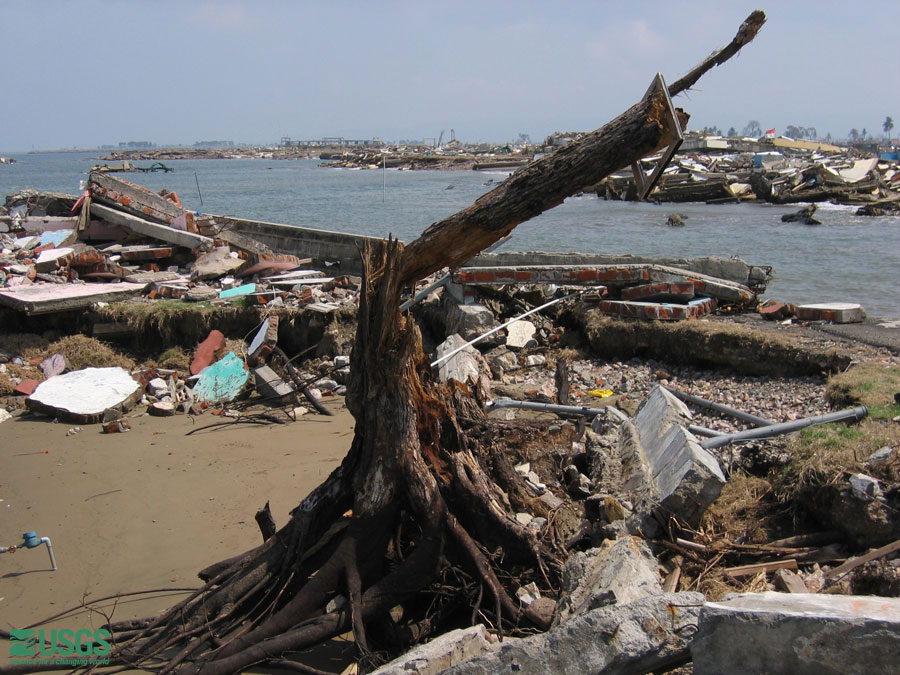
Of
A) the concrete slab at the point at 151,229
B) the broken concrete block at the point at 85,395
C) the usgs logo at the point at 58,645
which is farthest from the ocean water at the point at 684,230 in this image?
the usgs logo at the point at 58,645

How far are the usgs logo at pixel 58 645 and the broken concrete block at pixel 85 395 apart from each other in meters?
3.88

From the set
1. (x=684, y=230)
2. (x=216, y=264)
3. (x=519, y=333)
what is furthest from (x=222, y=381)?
(x=684, y=230)

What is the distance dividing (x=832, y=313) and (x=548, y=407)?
12.6 feet

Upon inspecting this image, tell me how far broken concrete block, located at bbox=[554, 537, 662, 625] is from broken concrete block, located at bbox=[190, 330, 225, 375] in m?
6.78

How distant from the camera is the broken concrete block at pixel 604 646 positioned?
102 inches

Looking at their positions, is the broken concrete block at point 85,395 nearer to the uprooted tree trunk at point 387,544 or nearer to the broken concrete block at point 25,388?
the broken concrete block at point 25,388

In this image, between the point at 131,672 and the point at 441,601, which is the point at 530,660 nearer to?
the point at 441,601

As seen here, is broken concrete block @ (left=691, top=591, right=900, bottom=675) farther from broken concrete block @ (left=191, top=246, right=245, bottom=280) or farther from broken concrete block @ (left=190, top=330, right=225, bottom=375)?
broken concrete block @ (left=191, top=246, right=245, bottom=280)

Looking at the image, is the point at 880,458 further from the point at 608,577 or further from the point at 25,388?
the point at 25,388

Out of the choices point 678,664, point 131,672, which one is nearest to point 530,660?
point 678,664

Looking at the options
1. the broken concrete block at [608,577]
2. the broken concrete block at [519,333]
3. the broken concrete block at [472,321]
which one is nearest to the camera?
the broken concrete block at [608,577]

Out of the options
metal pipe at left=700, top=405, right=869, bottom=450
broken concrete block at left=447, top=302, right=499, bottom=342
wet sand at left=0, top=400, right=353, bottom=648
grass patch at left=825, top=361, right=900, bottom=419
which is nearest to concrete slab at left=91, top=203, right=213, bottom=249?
wet sand at left=0, top=400, right=353, bottom=648

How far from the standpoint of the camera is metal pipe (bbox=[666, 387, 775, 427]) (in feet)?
17.7

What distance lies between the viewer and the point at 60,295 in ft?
32.3
